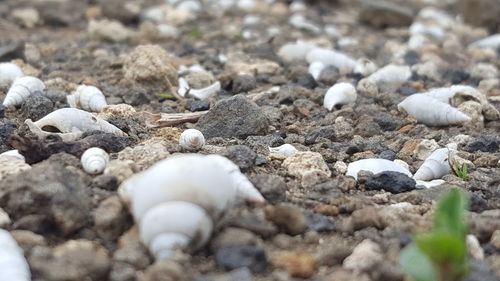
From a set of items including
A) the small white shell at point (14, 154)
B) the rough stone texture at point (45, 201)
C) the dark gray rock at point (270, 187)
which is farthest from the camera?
the small white shell at point (14, 154)

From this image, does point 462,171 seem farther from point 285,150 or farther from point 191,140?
point 191,140

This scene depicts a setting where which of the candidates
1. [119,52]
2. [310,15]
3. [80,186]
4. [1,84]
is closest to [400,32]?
[310,15]

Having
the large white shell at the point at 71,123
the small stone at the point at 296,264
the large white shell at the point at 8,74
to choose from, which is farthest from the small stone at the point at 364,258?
the large white shell at the point at 8,74

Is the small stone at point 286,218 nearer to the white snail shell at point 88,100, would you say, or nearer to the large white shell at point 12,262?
the large white shell at point 12,262

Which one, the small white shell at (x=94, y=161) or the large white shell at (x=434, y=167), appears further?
the large white shell at (x=434, y=167)

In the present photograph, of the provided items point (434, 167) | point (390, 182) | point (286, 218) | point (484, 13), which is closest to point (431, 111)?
point (434, 167)

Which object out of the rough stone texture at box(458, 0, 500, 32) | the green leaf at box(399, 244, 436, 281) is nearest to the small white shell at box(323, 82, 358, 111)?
the green leaf at box(399, 244, 436, 281)

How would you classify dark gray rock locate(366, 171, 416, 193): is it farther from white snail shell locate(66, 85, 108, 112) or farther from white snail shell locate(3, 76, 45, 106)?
white snail shell locate(3, 76, 45, 106)
